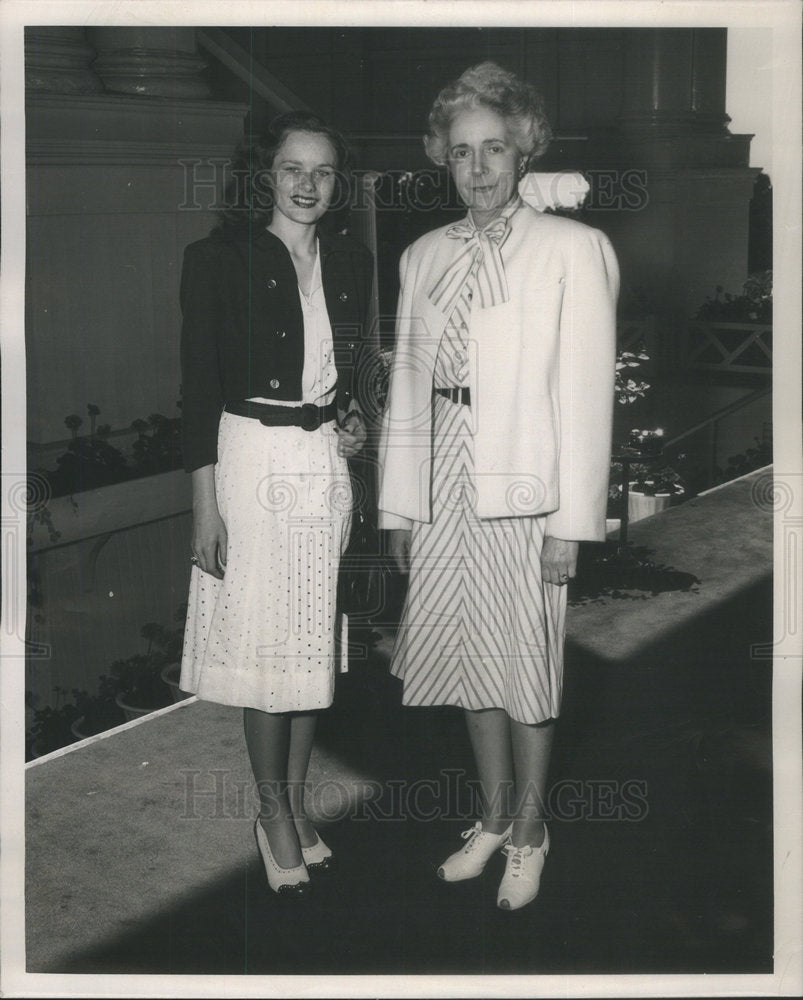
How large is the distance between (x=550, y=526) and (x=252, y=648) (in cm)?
76

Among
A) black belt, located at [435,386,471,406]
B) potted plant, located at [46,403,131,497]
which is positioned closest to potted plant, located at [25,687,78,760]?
potted plant, located at [46,403,131,497]

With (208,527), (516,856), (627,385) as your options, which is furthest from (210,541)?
(627,385)

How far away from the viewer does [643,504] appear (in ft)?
17.6

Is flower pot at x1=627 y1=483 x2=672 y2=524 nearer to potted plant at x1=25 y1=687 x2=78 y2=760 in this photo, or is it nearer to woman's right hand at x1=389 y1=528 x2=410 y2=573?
woman's right hand at x1=389 y1=528 x2=410 y2=573

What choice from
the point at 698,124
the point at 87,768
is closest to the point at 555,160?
the point at 698,124

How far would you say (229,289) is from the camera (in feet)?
8.70

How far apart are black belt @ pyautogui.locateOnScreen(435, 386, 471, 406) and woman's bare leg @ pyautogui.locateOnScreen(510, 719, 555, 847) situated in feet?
2.63

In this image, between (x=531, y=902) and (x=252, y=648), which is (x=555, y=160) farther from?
(x=531, y=902)

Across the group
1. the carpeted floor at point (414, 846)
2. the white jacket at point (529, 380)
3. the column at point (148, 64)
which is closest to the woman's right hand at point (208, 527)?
the white jacket at point (529, 380)

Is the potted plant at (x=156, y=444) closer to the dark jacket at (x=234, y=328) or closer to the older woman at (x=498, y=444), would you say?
the dark jacket at (x=234, y=328)

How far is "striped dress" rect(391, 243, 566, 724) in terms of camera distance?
2.75 meters

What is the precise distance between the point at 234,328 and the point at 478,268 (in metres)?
0.58

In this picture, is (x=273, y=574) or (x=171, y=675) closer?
(x=273, y=574)

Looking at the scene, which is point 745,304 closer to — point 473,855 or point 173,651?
point 473,855
